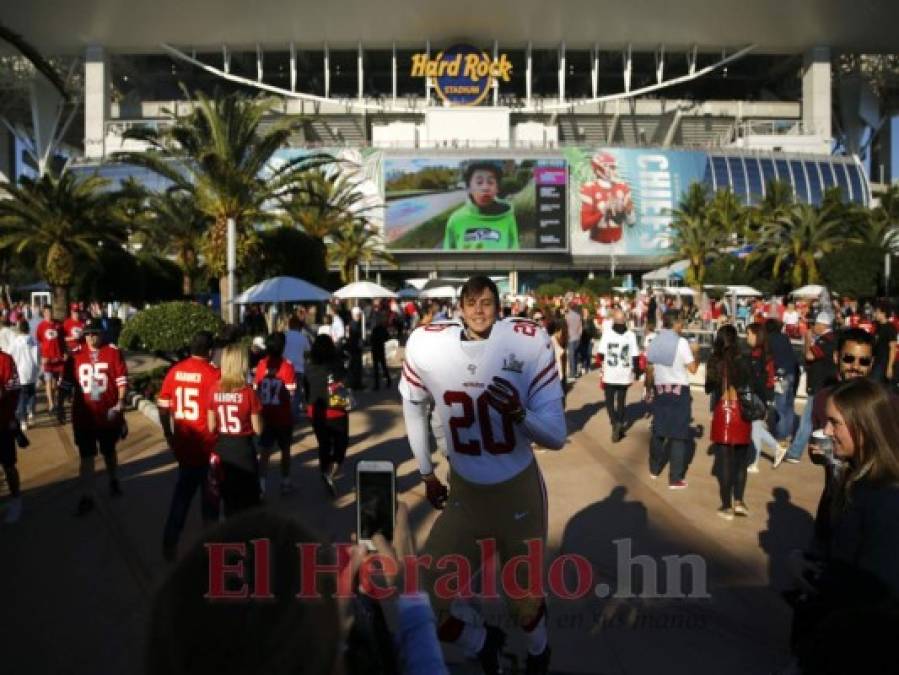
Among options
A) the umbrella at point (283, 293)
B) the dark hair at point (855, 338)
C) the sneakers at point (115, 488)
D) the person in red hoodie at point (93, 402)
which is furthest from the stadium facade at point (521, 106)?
the dark hair at point (855, 338)

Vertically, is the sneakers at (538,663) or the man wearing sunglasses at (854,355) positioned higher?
the man wearing sunglasses at (854,355)

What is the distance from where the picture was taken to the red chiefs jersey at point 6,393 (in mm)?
6641

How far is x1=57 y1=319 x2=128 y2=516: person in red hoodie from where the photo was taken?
7047 mm

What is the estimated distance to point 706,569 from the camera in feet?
18.0

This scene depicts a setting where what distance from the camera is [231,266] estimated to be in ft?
60.1

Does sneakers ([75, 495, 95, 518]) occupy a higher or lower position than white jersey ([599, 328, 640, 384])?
lower

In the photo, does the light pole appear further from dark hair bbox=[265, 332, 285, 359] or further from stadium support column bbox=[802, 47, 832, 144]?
stadium support column bbox=[802, 47, 832, 144]

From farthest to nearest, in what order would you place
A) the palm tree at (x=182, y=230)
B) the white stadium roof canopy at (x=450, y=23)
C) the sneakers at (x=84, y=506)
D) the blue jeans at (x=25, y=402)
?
1. the white stadium roof canopy at (x=450, y=23)
2. the palm tree at (x=182, y=230)
3. the blue jeans at (x=25, y=402)
4. the sneakers at (x=84, y=506)

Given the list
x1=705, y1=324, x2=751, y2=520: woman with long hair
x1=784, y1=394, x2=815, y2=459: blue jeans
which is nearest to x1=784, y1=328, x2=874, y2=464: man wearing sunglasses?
x1=705, y1=324, x2=751, y2=520: woman with long hair

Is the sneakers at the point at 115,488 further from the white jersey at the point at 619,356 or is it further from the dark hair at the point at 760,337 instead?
the dark hair at the point at 760,337

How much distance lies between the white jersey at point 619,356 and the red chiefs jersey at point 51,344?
369 inches

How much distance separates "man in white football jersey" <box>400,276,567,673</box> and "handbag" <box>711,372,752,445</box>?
11.2 ft

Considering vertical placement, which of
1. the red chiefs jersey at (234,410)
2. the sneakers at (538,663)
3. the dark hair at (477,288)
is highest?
the dark hair at (477,288)

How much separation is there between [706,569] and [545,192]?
66.2 m
